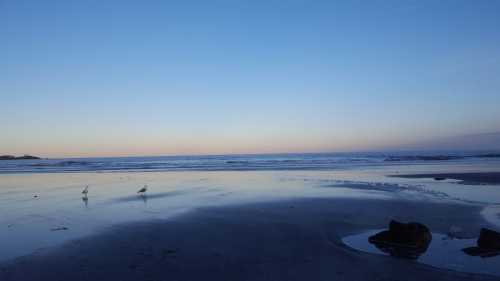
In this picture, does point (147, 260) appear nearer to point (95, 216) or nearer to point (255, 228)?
point (255, 228)

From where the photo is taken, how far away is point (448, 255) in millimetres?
7988

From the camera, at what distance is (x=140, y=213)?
1345cm

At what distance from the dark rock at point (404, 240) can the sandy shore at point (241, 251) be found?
2.66ft

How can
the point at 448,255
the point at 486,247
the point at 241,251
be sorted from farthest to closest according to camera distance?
the point at 241,251 < the point at 486,247 < the point at 448,255

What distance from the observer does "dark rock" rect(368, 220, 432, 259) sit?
27.8ft

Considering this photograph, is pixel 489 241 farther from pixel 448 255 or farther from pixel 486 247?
pixel 448 255

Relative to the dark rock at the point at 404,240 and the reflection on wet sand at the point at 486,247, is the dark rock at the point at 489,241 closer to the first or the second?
the reflection on wet sand at the point at 486,247

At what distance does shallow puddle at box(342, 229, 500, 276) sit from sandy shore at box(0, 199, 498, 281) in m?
0.35

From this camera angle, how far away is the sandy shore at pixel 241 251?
6918mm

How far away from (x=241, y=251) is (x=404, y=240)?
3.60 meters

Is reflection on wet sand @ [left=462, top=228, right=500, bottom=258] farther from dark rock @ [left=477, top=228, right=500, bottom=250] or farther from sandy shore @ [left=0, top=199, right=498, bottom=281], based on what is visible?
sandy shore @ [left=0, top=199, right=498, bottom=281]

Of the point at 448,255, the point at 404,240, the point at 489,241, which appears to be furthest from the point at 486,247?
the point at 404,240

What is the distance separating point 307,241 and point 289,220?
2.68 meters

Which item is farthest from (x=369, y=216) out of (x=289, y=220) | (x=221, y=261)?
(x=221, y=261)
